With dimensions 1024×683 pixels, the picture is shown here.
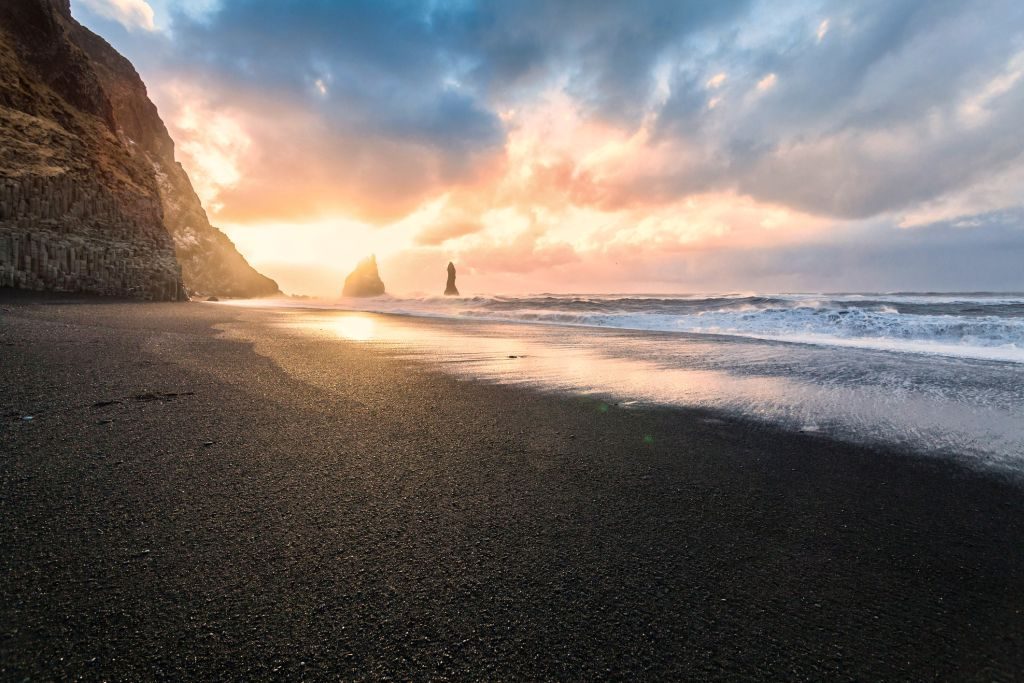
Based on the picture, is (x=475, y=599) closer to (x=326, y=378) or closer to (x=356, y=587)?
(x=356, y=587)

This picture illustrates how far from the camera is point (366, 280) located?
76.4 m

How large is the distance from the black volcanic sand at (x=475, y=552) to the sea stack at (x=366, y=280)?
77.7 meters

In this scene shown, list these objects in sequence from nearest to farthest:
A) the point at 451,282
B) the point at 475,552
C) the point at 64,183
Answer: the point at 475,552 → the point at 64,183 → the point at 451,282

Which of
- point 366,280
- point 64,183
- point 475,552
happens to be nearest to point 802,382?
point 475,552

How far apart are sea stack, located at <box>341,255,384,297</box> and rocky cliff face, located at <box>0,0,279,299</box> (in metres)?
55.6

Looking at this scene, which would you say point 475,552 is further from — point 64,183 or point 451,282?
point 451,282

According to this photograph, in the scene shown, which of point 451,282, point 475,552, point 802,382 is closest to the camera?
point 475,552

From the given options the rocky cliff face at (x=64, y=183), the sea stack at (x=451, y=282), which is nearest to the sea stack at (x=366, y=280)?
the sea stack at (x=451, y=282)

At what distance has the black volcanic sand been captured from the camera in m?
0.92

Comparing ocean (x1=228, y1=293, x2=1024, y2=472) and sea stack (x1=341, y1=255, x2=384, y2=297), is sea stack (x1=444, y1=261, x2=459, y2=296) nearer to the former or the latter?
sea stack (x1=341, y1=255, x2=384, y2=297)

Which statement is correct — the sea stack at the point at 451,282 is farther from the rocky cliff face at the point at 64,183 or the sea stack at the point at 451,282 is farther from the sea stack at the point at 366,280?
the rocky cliff face at the point at 64,183

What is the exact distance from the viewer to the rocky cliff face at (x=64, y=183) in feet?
39.0

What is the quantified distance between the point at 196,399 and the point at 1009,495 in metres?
4.42

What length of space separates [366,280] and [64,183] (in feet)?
213
